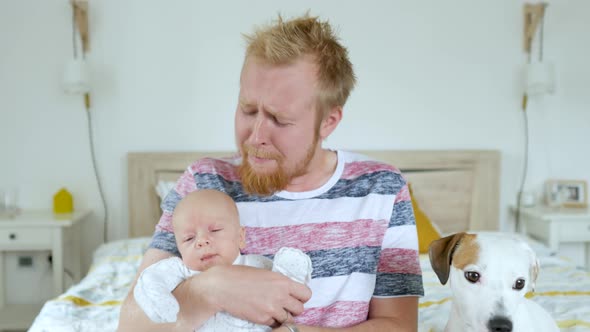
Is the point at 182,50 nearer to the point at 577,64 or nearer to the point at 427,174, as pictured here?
the point at 427,174

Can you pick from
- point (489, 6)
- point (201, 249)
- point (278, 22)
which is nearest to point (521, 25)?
point (489, 6)

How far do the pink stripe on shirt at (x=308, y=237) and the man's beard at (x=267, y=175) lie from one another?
78mm

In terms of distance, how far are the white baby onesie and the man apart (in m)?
0.09

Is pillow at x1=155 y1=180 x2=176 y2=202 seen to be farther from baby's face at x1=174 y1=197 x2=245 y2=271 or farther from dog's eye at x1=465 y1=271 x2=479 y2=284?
dog's eye at x1=465 y1=271 x2=479 y2=284

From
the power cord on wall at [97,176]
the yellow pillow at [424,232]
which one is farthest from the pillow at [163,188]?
the yellow pillow at [424,232]

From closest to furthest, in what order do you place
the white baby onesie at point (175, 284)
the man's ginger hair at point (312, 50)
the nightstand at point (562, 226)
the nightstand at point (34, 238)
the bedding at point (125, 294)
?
the white baby onesie at point (175, 284), the man's ginger hair at point (312, 50), the bedding at point (125, 294), the nightstand at point (34, 238), the nightstand at point (562, 226)

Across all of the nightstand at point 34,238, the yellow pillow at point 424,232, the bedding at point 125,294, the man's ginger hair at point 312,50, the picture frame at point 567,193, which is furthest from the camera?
the picture frame at point 567,193

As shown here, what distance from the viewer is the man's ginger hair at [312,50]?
1.11 meters

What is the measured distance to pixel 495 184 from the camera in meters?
3.29

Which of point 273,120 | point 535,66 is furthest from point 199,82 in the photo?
point 273,120

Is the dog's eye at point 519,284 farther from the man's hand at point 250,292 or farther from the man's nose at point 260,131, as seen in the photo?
the man's nose at point 260,131

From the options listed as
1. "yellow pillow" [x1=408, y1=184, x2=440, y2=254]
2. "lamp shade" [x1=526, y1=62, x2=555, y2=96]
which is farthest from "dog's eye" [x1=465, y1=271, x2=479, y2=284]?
"lamp shade" [x1=526, y1=62, x2=555, y2=96]

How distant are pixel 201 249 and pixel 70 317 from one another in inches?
42.3

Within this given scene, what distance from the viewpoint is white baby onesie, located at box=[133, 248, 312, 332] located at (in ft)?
2.96
